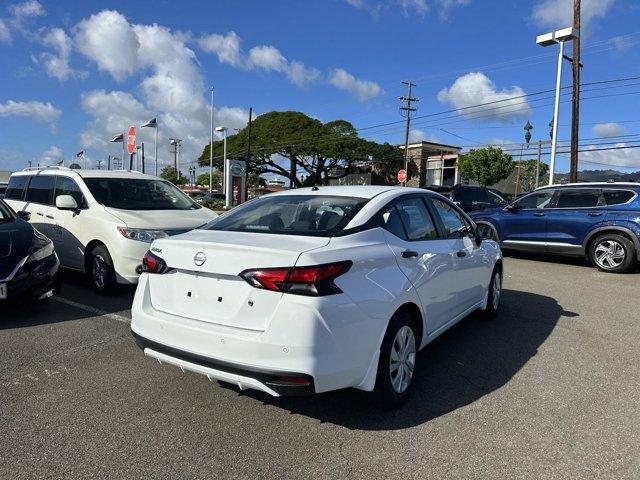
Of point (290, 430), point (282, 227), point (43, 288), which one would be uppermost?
point (282, 227)

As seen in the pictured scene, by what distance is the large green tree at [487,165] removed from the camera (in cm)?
5462

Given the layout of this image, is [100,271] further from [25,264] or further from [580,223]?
[580,223]

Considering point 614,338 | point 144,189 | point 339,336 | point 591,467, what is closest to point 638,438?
point 591,467

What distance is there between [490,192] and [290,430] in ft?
51.8

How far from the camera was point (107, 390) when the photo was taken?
3.63 m

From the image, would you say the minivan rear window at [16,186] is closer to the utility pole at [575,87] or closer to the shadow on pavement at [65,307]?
the shadow on pavement at [65,307]

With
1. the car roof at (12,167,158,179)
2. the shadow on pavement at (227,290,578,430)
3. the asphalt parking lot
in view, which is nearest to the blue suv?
the shadow on pavement at (227,290,578,430)

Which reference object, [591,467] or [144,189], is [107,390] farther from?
[144,189]

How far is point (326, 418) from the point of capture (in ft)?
10.8

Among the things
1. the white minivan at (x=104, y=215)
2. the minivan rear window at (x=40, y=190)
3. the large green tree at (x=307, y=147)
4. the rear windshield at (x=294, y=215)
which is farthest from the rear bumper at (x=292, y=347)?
the large green tree at (x=307, y=147)

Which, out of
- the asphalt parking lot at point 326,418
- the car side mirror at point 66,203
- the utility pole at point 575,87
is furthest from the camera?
the utility pole at point 575,87

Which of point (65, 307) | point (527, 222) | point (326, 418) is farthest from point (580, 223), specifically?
point (65, 307)

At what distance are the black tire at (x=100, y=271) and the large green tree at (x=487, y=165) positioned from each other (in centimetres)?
5256

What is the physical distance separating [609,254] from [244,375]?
29.2ft
